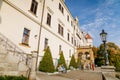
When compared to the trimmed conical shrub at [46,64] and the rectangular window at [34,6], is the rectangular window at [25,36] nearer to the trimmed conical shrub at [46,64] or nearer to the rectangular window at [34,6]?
the rectangular window at [34,6]

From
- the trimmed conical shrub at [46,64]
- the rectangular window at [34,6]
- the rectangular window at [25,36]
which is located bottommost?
the trimmed conical shrub at [46,64]

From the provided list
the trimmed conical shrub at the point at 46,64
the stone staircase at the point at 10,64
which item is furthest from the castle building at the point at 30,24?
the stone staircase at the point at 10,64

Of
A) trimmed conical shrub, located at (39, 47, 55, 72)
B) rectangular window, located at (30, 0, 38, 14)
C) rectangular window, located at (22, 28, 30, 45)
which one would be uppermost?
rectangular window, located at (30, 0, 38, 14)

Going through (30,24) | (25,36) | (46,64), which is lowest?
(46,64)

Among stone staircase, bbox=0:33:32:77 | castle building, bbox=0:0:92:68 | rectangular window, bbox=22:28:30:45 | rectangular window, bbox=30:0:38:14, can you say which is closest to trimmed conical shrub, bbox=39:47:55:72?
castle building, bbox=0:0:92:68

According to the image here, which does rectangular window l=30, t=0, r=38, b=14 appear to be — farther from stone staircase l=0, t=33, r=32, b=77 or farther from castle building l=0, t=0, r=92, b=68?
stone staircase l=0, t=33, r=32, b=77

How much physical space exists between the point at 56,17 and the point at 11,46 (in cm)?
1202

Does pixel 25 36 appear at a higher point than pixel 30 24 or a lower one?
lower

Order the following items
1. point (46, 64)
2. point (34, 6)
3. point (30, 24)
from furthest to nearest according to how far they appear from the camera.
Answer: point (34, 6), point (46, 64), point (30, 24)

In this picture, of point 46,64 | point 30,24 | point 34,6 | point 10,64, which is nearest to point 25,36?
point 30,24

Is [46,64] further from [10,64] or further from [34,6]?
[34,6]

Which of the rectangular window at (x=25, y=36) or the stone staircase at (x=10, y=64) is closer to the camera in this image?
the stone staircase at (x=10, y=64)

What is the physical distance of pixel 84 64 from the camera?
109ft

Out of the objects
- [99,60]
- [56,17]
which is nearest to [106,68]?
[56,17]
